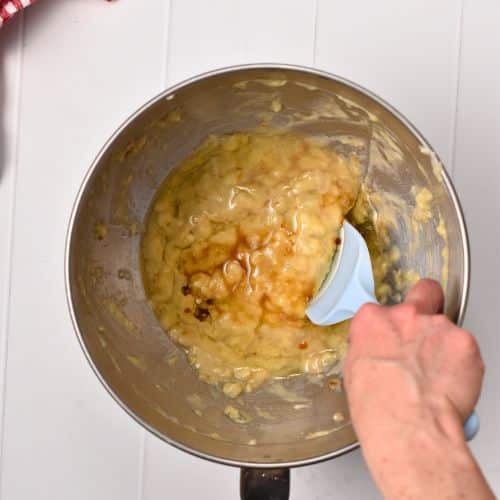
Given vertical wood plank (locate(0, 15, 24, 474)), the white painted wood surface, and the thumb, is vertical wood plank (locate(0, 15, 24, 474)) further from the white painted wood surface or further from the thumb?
the thumb

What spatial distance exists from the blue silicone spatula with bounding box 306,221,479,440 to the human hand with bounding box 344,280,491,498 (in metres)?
0.18

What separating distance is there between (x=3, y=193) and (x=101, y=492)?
373 mm

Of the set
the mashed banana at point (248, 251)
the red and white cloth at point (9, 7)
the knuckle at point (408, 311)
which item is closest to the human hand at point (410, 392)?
the knuckle at point (408, 311)

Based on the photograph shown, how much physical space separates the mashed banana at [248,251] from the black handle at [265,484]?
13cm

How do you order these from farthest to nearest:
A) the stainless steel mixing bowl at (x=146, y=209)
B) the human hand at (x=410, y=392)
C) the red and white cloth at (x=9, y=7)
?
the red and white cloth at (x=9, y=7) < the stainless steel mixing bowl at (x=146, y=209) < the human hand at (x=410, y=392)

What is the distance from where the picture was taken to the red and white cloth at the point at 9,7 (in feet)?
3.03

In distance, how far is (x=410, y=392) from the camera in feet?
2.08

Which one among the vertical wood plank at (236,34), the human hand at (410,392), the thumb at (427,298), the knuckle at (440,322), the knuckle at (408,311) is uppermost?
the vertical wood plank at (236,34)

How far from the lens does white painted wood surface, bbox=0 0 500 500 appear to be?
0.96 metres

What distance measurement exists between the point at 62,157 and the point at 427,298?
1.56 ft

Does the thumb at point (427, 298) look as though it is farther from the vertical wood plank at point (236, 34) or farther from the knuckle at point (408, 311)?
the vertical wood plank at point (236, 34)

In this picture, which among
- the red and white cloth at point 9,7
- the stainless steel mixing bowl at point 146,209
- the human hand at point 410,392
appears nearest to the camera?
the human hand at point 410,392

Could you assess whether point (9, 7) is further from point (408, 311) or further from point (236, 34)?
point (408, 311)

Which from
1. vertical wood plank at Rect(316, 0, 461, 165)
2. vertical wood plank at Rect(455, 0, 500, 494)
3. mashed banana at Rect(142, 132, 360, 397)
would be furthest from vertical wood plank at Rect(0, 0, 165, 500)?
vertical wood plank at Rect(455, 0, 500, 494)
